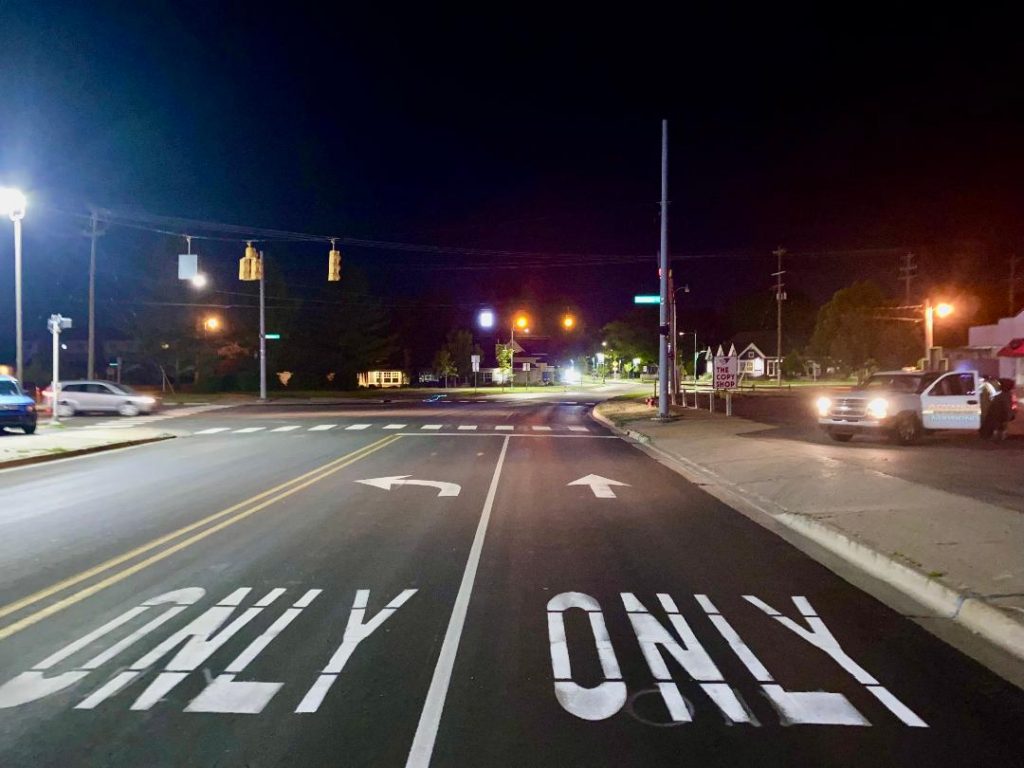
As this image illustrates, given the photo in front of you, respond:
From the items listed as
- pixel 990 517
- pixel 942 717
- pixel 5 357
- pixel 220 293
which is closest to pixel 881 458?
pixel 990 517

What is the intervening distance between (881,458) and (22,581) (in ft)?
49.8

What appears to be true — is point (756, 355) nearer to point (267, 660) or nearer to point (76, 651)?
point (267, 660)

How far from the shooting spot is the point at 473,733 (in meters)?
4.60

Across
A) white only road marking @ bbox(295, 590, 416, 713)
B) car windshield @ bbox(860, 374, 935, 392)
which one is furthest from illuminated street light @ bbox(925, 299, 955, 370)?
white only road marking @ bbox(295, 590, 416, 713)

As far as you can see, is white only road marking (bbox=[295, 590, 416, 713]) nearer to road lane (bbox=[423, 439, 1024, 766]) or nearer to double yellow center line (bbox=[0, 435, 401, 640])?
road lane (bbox=[423, 439, 1024, 766])

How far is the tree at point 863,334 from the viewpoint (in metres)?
77.8

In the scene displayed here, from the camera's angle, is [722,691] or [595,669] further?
[595,669]

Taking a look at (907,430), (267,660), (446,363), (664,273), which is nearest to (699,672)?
(267,660)

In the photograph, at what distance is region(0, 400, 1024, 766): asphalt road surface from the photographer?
4.51m

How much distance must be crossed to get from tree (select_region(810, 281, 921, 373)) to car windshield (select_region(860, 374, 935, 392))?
2312 inches

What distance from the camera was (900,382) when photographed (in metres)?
20.6

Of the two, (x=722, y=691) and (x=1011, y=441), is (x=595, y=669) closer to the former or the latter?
(x=722, y=691)

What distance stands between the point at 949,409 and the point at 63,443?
73.2ft

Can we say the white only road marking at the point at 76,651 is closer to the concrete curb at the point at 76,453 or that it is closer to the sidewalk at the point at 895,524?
the sidewalk at the point at 895,524
